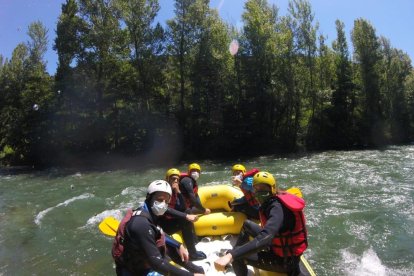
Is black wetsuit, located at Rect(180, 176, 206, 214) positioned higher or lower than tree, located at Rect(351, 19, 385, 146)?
lower

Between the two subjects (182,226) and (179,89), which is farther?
(179,89)

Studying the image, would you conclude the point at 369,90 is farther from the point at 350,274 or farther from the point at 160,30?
the point at 350,274

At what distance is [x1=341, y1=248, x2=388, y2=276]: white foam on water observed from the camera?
546 centimetres

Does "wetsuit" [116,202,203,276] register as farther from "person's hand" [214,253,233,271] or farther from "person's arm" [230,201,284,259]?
"person's arm" [230,201,284,259]

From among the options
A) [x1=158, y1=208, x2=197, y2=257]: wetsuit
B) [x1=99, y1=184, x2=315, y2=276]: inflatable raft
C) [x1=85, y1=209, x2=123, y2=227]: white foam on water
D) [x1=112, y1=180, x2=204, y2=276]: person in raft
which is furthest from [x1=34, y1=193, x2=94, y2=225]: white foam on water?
[x1=112, y1=180, x2=204, y2=276]: person in raft

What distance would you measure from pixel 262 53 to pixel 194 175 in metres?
19.2

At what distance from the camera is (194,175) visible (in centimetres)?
621

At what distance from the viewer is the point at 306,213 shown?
8430 mm

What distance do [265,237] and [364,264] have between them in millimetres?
3637

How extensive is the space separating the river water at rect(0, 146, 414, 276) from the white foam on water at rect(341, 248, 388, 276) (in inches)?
0.6

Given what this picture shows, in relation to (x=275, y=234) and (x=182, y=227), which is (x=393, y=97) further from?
(x=275, y=234)

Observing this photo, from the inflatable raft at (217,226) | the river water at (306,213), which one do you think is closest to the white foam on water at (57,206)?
the river water at (306,213)

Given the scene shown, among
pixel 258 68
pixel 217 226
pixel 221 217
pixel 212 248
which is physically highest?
pixel 258 68

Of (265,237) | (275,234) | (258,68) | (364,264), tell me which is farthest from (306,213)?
(258,68)
